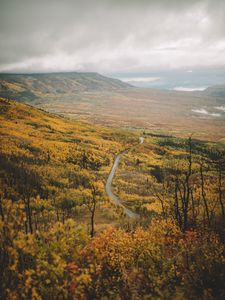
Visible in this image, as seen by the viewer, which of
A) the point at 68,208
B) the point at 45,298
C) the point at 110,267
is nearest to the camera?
the point at 45,298

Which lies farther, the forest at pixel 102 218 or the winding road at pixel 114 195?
the winding road at pixel 114 195

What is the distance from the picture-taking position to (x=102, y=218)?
211ft

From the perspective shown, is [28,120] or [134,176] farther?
[28,120]

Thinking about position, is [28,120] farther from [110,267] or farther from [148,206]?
[110,267]

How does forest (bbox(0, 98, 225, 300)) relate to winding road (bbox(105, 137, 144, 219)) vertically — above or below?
above

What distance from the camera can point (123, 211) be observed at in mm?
70188

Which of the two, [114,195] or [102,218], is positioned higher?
[114,195]

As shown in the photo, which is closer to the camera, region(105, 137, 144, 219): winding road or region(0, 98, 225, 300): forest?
region(0, 98, 225, 300): forest

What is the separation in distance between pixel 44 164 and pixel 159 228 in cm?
7260

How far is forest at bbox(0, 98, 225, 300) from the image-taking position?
1864cm

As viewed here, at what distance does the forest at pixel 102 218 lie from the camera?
734 inches

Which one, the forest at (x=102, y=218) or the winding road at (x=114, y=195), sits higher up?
the forest at (x=102, y=218)

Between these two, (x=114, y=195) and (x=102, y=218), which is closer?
(x=102, y=218)

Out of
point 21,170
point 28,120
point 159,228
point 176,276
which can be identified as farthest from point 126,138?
point 176,276
